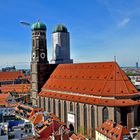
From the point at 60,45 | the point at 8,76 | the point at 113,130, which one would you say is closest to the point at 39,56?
Result: the point at 113,130

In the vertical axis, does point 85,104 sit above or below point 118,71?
below

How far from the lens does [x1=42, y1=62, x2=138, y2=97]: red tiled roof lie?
76188 mm

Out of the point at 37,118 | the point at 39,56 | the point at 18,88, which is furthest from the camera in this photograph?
the point at 18,88

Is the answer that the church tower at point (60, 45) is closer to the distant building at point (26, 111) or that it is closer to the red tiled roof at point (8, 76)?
the red tiled roof at point (8, 76)

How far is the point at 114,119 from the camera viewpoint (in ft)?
237

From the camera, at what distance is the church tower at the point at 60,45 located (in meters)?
175

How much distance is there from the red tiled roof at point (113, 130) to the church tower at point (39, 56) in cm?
4053

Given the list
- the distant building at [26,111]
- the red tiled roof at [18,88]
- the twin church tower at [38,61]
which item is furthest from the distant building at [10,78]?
the distant building at [26,111]

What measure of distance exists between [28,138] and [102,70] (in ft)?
109

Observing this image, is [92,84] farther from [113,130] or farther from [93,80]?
[113,130]

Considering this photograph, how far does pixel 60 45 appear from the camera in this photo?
181625 millimetres

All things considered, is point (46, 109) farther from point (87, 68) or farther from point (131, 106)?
point (131, 106)

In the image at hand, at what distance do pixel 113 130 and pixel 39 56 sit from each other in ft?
158

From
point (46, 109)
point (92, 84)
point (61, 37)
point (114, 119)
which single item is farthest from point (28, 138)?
point (61, 37)
